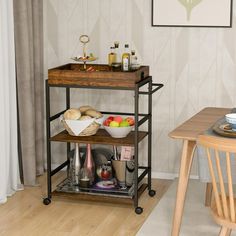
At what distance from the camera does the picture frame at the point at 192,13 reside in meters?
4.35

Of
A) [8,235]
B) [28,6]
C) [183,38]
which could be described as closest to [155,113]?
[183,38]

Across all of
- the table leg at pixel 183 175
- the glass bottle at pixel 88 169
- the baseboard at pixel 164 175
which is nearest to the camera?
the table leg at pixel 183 175

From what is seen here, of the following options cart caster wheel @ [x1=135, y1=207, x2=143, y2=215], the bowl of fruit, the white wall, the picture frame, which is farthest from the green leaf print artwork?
cart caster wheel @ [x1=135, y1=207, x2=143, y2=215]

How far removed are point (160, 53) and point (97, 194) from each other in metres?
1.23

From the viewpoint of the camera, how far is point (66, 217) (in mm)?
3889

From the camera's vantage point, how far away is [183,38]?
14.8 ft

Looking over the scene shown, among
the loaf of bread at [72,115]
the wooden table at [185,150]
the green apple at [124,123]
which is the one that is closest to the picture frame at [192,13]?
the green apple at [124,123]

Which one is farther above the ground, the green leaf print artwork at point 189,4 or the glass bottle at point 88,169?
the green leaf print artwork at point 189,4

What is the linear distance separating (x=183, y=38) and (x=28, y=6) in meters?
1.20

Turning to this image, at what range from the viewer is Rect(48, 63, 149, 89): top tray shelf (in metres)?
3.88

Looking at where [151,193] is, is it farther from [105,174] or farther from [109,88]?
[109,88]

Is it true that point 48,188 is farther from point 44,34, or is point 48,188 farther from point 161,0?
point 161,0

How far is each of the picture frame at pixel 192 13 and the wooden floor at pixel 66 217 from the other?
51.5 inches

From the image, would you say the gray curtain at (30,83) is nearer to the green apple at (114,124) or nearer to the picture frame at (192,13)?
the green apple at (114,124)
